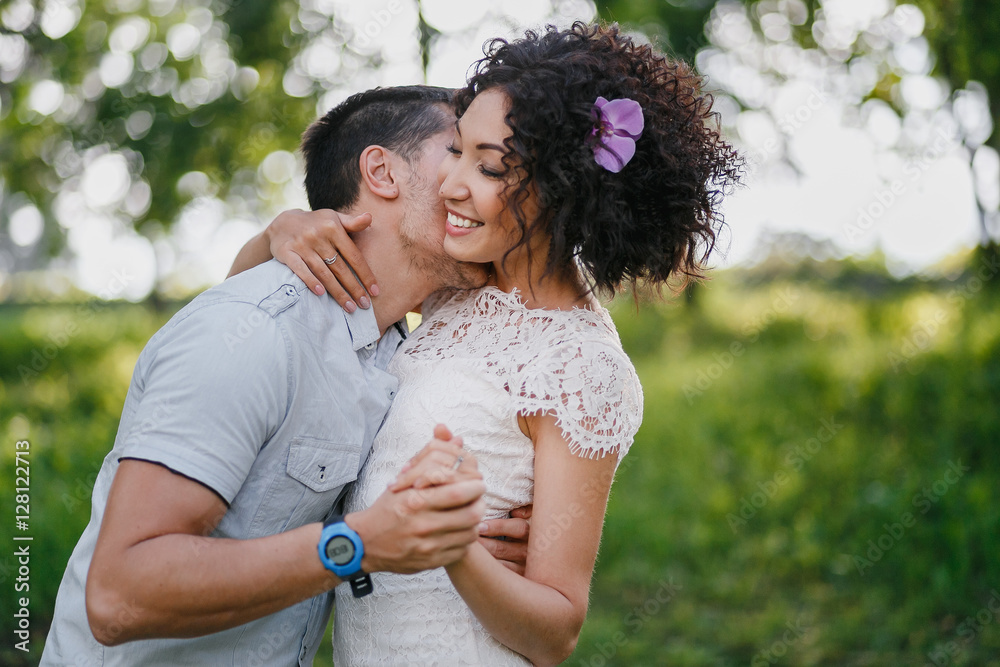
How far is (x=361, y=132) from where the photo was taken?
8.24 ft

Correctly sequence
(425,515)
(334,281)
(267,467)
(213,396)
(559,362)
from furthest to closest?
(334,281) → (559,362) → (267,467) → (213,396) → (425,515)

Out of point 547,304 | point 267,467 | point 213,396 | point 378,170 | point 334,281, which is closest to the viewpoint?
point 213,396

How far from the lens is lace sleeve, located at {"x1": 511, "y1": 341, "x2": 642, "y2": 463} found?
75.7 inches

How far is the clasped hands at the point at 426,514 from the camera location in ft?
4.99

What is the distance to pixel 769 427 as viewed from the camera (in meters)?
7.05

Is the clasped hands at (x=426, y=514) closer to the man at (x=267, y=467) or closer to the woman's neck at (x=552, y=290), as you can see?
the man at (x=267, y=467)

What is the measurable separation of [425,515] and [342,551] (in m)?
0.19

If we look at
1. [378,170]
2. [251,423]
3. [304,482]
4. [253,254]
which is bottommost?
[304,482]

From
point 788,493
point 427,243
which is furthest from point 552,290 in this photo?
point 788,493

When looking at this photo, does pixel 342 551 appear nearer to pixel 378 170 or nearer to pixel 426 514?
pixel 426 514

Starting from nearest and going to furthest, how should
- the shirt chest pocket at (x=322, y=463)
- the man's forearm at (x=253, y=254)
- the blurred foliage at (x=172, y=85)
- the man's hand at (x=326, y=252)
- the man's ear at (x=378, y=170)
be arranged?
the shirt chest pocket at (x=322, y=463), the man's hand at (x=326, y=252), the man's ear at (x=378, y=170), the man's forearm at (x=253, y=254), the blurred foliage at (x=172, y=85)

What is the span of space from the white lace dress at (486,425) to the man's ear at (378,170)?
21.8 inches

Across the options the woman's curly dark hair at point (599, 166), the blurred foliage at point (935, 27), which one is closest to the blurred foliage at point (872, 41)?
the blurred foliage at point (935, 27)

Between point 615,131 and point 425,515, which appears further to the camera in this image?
point 615,131
